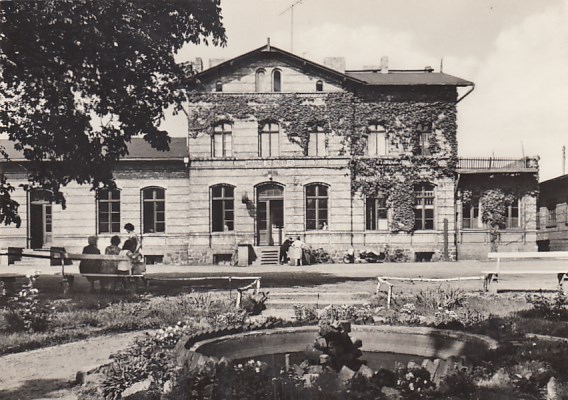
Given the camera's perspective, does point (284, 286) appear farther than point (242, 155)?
No

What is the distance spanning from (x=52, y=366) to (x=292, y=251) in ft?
60.8

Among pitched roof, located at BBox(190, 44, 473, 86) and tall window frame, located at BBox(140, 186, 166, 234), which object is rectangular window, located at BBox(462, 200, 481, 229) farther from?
tall window frame, located at BBox(140, 186, 166, 234)

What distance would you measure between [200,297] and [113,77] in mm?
6129

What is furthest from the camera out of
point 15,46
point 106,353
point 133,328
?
point 15,46

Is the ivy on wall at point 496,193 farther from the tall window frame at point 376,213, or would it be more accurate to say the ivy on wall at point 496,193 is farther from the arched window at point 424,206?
the tall window frame at point 376,213

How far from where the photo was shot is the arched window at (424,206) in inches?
1156

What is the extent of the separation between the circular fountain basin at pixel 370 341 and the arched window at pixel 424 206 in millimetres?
22099

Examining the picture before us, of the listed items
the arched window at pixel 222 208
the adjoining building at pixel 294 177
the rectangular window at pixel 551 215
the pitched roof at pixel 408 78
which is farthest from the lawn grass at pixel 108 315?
the rectangular window at pixel 551 215

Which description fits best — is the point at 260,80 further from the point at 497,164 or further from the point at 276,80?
the point at 497,164

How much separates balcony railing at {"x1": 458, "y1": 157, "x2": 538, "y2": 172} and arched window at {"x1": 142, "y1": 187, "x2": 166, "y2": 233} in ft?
52.1

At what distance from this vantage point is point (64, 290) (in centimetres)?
1438

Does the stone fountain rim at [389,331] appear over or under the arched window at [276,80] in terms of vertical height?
under

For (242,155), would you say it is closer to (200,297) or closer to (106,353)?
(200,297)

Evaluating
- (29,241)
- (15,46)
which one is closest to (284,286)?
(15,46)
